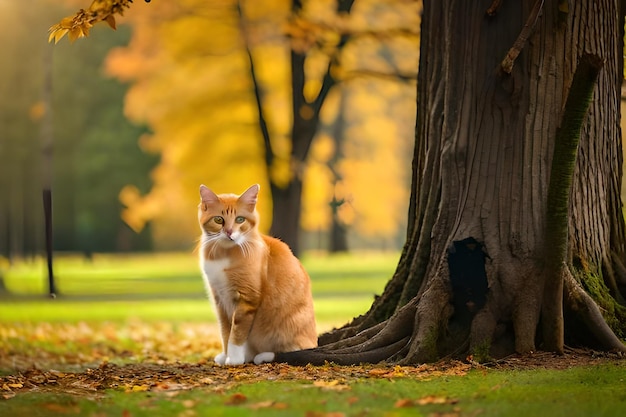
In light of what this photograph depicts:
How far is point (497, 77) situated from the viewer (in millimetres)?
7020

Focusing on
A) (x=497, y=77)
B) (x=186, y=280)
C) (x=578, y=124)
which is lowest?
(x=186, y=280)

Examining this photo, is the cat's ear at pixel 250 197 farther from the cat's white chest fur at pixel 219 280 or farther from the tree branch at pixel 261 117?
the tree branch at pixel 261 117

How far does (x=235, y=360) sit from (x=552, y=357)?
253cm

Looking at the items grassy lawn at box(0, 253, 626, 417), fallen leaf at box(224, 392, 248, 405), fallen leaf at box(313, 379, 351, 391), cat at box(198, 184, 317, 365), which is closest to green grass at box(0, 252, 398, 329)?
grassy lawn at box(0, 253, 626, 417)

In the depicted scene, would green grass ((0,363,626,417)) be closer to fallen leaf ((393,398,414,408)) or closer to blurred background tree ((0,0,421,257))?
fallen leaf ((393,398,414,408))

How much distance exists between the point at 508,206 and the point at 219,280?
242cm

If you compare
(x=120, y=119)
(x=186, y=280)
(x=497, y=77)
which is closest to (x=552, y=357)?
(x=497, y=77)

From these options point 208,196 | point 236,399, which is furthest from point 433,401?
point 208,196

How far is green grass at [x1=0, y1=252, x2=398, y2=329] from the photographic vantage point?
53.8ft

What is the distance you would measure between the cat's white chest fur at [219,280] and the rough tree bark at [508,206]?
2.20 ft

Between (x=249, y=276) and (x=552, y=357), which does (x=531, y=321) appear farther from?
(x=249, y=276)

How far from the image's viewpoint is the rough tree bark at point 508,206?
266 inches

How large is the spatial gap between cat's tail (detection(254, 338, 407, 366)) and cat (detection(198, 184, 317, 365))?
0.27m

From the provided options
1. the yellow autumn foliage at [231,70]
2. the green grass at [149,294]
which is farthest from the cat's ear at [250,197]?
the yellow autumn foliage at [231,70]
